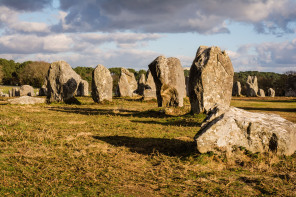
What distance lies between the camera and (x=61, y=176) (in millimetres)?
5500

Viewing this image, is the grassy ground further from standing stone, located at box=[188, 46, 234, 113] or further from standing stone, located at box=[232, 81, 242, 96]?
standing stone, located at box=[232, 81, 242, 96]

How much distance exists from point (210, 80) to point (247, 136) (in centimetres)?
679

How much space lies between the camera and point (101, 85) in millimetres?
22922

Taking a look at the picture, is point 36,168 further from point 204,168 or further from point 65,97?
point 65,97

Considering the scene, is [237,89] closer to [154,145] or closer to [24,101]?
[24,101]

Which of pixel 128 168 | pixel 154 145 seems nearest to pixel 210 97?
pixel 154 145

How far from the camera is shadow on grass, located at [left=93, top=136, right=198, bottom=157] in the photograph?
7176mm

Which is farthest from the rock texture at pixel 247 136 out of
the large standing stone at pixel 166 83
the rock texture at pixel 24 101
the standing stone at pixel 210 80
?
the rock texture at pixel 24 101

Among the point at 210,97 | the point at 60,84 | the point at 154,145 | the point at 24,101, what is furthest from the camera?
the point at 60,84

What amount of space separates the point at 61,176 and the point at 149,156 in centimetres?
228

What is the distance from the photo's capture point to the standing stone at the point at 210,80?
1306 cm

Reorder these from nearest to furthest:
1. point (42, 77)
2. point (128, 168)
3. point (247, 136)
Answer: point (128, 168)
point (247, 136)
point (42, 77)

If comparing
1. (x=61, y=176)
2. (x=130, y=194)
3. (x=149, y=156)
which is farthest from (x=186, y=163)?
(x=61, y=176)

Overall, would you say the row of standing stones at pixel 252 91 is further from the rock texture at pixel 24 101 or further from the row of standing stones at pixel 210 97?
the rock texture at pixel 24 101
